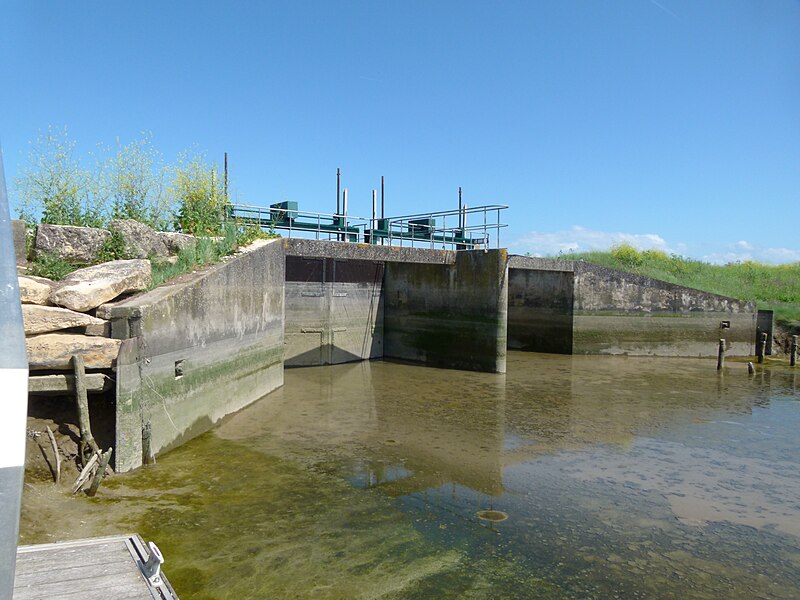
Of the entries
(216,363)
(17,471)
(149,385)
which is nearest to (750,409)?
(216,363)

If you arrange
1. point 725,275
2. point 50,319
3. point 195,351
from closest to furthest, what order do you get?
point 50,319 < point 195,351 < point 725,275

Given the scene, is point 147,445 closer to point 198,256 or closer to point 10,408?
point 198,256

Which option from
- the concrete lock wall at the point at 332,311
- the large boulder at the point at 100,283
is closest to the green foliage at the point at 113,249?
the large boulder at the point at 100,283

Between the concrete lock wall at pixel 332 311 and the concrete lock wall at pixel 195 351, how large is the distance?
3.28 meters

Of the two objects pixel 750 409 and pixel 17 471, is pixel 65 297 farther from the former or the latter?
pixel 750 409

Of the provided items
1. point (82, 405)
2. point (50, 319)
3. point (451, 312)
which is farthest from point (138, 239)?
point (451, 312)

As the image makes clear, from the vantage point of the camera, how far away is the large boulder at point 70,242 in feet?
25.4

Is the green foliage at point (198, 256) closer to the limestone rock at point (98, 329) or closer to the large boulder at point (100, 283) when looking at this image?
the large boulder at point (100, 283)

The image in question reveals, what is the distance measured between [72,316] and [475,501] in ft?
16.4

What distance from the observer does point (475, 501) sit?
6289 millimetres

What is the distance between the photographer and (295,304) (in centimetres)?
1518

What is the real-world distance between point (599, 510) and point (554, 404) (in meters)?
5.52

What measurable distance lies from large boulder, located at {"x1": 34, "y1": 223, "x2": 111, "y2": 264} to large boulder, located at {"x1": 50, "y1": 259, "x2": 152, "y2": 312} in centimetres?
50

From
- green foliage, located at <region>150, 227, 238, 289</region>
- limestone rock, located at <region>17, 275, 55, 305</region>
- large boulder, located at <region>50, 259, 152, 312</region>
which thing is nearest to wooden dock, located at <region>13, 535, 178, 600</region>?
large boulder, located at <region>50, 259, 152, 312</region>
